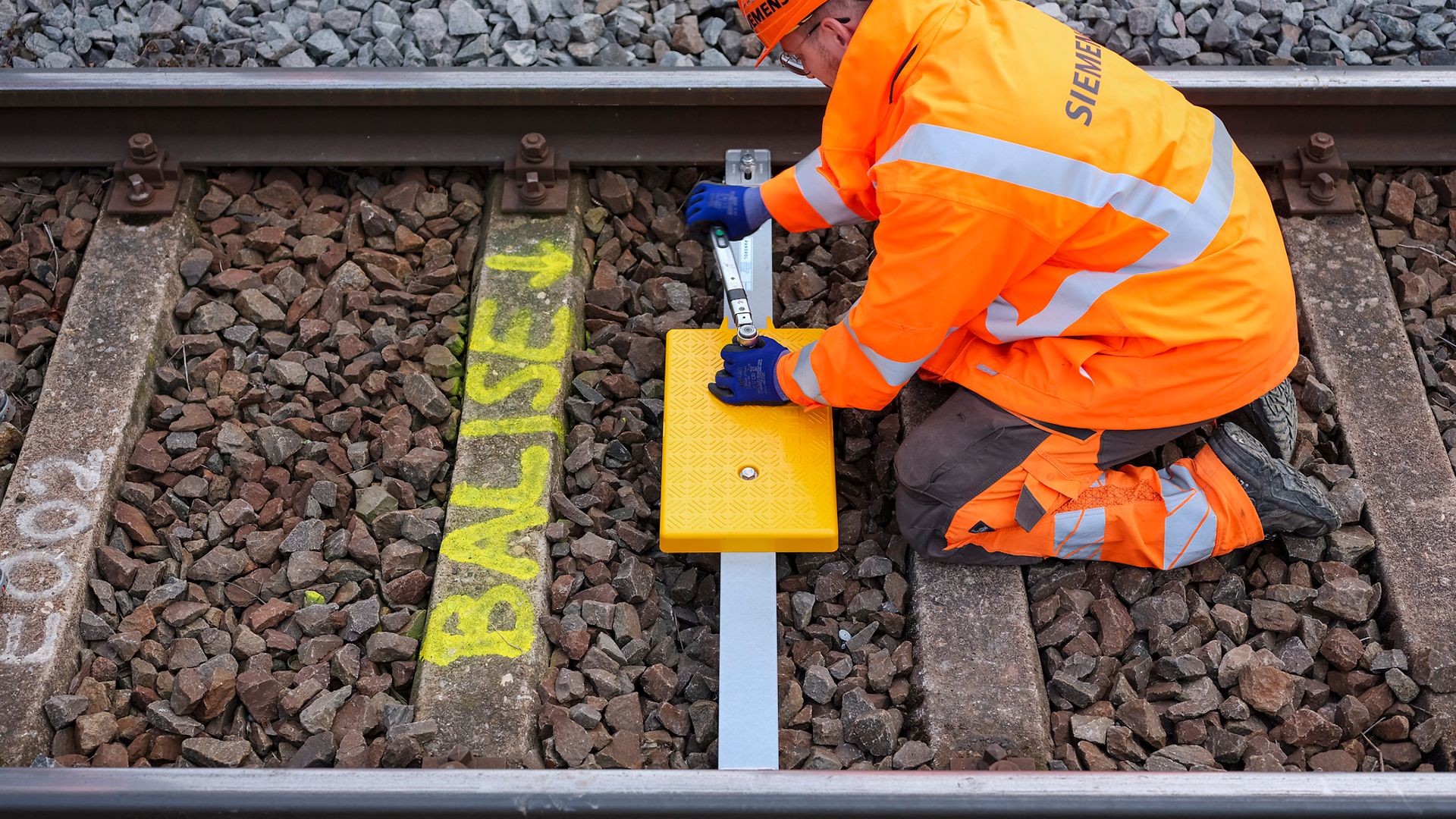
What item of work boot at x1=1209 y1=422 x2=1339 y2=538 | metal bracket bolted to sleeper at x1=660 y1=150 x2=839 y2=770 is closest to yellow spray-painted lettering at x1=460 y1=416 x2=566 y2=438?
metal bracket bolted to sleeper at x1=660 y1=150 x2=839 y2=770

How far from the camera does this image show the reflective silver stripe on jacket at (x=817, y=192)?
386cm

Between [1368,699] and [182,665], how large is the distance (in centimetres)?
306

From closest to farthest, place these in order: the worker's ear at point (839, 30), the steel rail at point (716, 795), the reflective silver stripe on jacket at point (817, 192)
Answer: the steel rail at point (716, 795) < the worker's ear at point (839, 30) < the reflective silver stripe on jacket at point (817, 192)

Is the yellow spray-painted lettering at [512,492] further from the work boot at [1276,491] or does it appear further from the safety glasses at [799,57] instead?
the work boot at [1276,491]

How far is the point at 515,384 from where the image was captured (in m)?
4.01

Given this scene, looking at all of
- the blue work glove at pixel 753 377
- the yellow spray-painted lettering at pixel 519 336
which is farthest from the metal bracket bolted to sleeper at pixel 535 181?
the blue work glove at pixel 753 377

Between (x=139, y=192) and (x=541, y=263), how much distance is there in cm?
134

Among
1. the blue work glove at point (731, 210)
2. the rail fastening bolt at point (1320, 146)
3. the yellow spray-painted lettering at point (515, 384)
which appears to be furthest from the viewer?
the rail fastening bolt at point (1320, 146)

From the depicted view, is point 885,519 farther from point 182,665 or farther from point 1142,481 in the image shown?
point 182,665

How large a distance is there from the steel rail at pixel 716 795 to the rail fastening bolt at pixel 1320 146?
7.32 feet

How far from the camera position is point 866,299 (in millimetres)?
3287

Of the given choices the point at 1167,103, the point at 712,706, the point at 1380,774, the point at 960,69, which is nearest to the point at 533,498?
the point at 712,706

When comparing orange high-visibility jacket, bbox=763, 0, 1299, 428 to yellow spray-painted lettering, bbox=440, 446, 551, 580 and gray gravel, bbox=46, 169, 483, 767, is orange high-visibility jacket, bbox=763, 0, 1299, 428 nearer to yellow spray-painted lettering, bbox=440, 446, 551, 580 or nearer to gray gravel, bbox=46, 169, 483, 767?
yellow spray-painted lettering, bbox=440, 446, 551, 580

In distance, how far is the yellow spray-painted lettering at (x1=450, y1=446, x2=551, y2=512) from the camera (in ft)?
12.3
